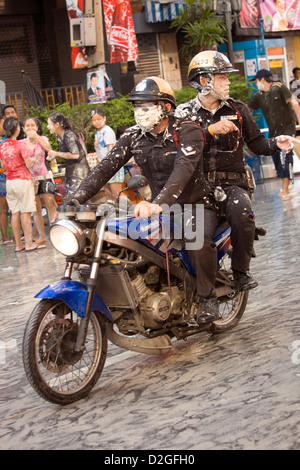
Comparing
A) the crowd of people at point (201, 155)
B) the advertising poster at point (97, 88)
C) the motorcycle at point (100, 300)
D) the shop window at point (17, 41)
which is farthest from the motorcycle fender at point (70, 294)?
the shop window at point (17, 41)

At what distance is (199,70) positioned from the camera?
6.49m

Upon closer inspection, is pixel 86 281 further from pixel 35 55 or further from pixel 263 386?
pixel 35 55

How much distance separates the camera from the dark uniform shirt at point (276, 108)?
560 inches

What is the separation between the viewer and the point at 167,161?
227 inches

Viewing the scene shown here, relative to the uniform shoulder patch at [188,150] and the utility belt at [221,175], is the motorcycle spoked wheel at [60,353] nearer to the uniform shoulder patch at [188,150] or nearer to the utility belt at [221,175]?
the uniform shoulder patch at [188,150]

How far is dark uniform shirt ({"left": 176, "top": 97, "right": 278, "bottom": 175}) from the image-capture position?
6383 millimetres

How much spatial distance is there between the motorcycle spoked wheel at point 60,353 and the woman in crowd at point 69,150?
23.3 ft

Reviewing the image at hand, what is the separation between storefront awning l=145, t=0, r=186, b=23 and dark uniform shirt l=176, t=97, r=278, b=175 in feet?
56.9

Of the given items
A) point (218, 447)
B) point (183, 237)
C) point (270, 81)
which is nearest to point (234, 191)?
point (183, 237)

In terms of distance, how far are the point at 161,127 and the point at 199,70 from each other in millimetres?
960

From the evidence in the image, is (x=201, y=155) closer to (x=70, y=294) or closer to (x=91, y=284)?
(x=91, y=284)

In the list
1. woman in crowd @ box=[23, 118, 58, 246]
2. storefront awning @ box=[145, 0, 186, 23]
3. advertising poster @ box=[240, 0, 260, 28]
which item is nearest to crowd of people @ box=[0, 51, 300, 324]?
woman in crowd @ box=[23, 118, 58, 246]

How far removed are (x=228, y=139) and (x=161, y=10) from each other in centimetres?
1785

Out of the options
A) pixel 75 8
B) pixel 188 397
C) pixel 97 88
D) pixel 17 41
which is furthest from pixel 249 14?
pixel 188 397
